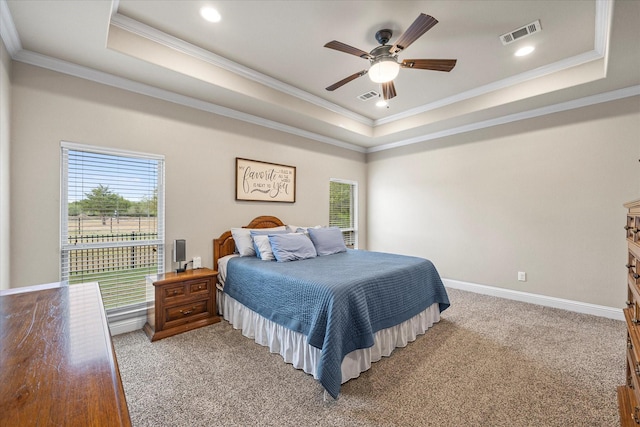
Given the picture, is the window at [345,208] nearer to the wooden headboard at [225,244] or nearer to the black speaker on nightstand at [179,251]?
the wooden headboard at [225,244]

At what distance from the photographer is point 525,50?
2.93m

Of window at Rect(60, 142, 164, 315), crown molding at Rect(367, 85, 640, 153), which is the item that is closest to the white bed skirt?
window at Rect(60, 142, 164, 315)

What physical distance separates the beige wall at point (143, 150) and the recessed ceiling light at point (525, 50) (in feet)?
10.1

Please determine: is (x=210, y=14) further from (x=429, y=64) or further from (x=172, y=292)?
(x=172, y=292)

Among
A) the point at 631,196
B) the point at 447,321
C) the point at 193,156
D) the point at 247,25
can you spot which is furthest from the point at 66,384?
the point at 631,196

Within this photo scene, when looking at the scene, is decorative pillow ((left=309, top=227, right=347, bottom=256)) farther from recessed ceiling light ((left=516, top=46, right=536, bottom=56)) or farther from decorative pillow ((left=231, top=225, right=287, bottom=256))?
recessed ceiling light ((left=516, top=46, right=536, bottom=56))

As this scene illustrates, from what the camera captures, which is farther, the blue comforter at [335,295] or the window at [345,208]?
the window at [345,208]

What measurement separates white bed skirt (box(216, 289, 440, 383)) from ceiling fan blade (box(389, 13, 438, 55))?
2.49 meters

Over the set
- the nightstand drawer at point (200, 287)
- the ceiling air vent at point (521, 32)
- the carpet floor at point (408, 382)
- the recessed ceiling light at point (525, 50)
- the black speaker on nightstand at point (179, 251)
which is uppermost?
the recessed ceiling light at point (525, 50)

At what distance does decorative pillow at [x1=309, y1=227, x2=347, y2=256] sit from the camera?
3.81 metres

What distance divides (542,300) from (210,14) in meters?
5.21

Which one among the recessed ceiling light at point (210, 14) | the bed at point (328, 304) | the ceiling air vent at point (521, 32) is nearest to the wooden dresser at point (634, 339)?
the bed at point (328, 304)

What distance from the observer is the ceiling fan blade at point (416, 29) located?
6.44 feet

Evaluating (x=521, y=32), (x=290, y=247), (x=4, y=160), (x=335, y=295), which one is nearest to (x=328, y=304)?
(x=335, y=295)
